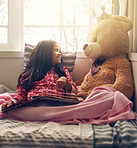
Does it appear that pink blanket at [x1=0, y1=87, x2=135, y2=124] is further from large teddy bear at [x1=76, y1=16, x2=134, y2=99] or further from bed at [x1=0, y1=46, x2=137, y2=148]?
large teddy bear at [x1=76, y1=16, x2=134, y2=99]

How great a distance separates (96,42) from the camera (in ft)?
5.34

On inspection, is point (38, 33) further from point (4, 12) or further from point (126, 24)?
point (126, 24)

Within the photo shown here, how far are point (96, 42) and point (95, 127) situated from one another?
0.77 m

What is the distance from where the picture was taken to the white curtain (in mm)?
1617

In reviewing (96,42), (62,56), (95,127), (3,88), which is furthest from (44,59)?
(95,127)

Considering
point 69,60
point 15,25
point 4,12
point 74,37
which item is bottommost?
point 69,60

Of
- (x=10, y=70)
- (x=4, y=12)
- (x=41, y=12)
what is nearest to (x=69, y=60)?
(x=10, y=70)

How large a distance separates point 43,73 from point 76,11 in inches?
35.3

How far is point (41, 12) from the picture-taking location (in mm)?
2191

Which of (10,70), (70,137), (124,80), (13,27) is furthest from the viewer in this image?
(13,27)

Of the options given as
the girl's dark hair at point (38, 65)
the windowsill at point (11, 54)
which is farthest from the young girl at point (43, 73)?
the windowsill at point (11, 54)

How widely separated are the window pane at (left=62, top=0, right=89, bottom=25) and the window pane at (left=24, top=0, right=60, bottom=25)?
83mm

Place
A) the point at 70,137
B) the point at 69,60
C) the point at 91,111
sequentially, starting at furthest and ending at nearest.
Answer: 1. the point at 69,60
2. the point at 91,111
3. the point at 70,137

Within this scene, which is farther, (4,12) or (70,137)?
(4,12)
